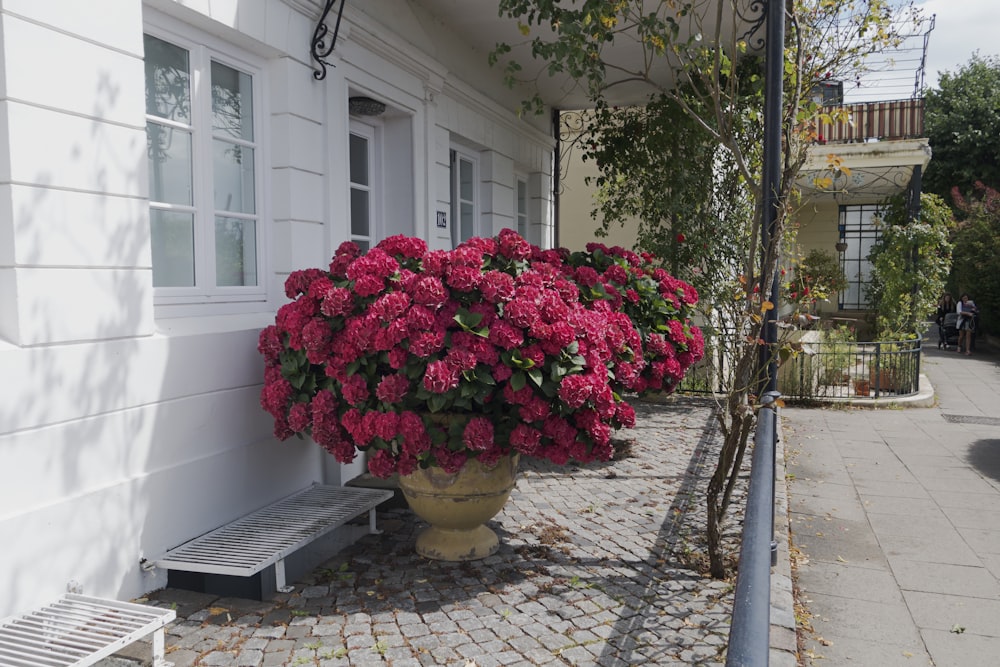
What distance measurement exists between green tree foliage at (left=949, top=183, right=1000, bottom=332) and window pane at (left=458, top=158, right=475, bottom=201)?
15664 mm

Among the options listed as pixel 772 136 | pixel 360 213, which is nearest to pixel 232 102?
pixel 360 213

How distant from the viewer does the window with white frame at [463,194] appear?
26.7ft

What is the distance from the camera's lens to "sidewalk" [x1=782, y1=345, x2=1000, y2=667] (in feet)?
12.0

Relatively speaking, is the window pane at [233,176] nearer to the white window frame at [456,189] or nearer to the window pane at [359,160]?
the window pane at [359,160]

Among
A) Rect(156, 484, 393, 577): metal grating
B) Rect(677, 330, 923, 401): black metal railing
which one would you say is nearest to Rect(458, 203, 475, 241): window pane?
Rect(677, 330, 923, 401): black metal railing

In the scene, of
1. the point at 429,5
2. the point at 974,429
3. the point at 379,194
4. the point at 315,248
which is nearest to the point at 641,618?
the point at 315,248

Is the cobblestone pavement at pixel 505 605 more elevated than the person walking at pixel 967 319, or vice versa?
the person walking at pixel 967 319

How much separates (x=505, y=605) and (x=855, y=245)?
2311 centimetres

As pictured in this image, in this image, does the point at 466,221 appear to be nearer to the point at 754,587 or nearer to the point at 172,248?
the point at 172,248

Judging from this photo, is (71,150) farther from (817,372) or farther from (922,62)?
(922,62)

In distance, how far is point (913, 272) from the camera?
12.9 meters

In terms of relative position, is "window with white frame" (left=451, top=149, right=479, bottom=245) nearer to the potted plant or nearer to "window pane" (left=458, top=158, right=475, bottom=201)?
"window pane" (left=458, top=158, right=475, bottom=201)

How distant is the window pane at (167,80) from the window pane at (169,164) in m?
0.09

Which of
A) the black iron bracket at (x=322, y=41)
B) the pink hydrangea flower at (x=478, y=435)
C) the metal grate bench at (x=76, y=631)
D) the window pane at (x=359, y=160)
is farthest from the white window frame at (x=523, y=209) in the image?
the metal grate bench at (x=76, y=631)
